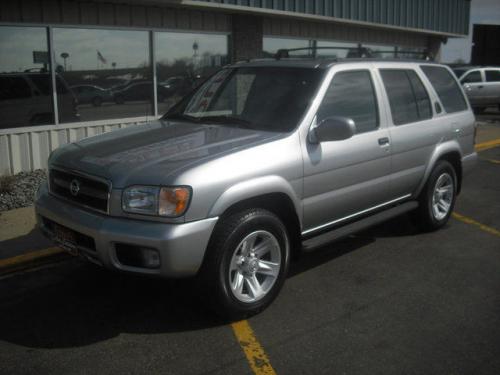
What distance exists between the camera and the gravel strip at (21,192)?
259 inches

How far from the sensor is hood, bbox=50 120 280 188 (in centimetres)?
362

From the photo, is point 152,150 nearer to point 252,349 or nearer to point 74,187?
point 74,187

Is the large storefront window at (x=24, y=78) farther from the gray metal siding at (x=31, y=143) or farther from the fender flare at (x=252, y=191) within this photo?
the fender flare at (x=252, y=191)

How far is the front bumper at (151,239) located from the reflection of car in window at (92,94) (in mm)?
5045

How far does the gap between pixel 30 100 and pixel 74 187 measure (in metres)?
4.52

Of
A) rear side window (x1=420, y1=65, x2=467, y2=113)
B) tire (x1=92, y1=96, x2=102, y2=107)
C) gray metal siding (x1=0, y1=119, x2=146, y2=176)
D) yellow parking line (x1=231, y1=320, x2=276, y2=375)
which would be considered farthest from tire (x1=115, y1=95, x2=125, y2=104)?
yellow parking line (x1=231, y1=320, x2=276, y2=375)

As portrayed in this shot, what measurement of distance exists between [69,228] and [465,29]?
17866 millimetres

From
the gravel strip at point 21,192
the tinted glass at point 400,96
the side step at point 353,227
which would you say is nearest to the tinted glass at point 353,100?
the tinted glass at point 400,96

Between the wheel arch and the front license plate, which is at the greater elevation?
the wheel arch

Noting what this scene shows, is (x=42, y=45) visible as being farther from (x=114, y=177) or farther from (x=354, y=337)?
(x=354, y=337)

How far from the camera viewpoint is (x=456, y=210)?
23.1 feet

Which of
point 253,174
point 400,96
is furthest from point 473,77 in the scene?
point 253,174

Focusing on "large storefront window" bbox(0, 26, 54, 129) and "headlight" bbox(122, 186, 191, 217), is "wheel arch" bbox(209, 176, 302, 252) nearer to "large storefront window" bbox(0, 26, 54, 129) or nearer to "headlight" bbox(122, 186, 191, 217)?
"headlight" bbox(122, 186, 191, 217)

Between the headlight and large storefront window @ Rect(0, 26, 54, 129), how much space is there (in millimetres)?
4896
